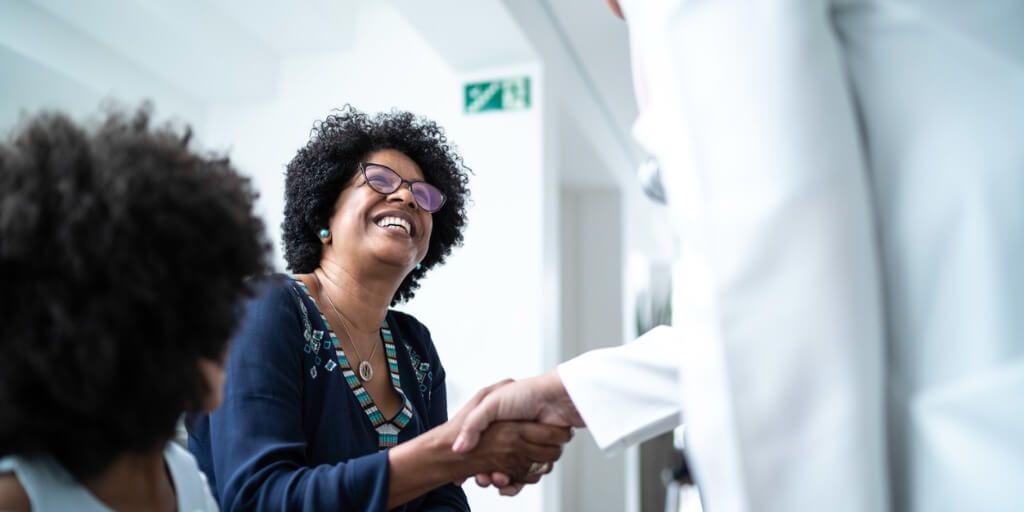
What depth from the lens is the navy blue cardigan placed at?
42.8 inches

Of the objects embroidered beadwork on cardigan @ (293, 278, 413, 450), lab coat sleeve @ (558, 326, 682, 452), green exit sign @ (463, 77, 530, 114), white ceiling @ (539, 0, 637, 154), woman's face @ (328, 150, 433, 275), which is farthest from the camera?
white ceiling @ (539, 0, 637, 154)

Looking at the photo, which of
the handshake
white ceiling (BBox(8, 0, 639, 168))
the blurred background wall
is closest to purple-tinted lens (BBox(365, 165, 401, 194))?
the blurred background wall

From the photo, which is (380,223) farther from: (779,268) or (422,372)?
(779,268)

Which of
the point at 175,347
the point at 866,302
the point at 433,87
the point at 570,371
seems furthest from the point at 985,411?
the point at 433,87

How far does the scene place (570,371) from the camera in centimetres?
112

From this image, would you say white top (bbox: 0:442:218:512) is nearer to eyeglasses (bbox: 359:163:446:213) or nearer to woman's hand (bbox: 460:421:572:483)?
woman's hand (bbox: 460:421:572:483)

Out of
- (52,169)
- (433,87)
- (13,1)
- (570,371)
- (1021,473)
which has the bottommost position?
(1021,473)

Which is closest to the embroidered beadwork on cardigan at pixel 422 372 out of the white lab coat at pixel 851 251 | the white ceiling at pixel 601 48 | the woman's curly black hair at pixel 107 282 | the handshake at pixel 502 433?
the handshake at pixel 502 433

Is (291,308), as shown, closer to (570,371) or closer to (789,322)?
(570,371)

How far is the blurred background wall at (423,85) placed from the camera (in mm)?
2053

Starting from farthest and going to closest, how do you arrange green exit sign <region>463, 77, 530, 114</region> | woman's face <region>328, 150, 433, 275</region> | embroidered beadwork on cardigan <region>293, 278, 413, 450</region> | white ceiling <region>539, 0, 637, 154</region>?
white ceiling <region>539, 0, 637, 154</region> < green exit sign <region>463, 77, 530, 114</region> < woman's face <region>328, 150, 433, 275</region> < embroidered beadwork on cardigan <region>293, 278, 413, 450</region>

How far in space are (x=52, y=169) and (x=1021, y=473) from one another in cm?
102

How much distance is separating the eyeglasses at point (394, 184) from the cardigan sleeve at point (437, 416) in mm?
297

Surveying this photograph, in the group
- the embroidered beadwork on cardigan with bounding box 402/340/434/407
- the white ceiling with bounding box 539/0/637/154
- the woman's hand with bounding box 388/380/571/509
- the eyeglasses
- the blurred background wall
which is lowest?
the woman's hand with bounding box 388/380/571/509
